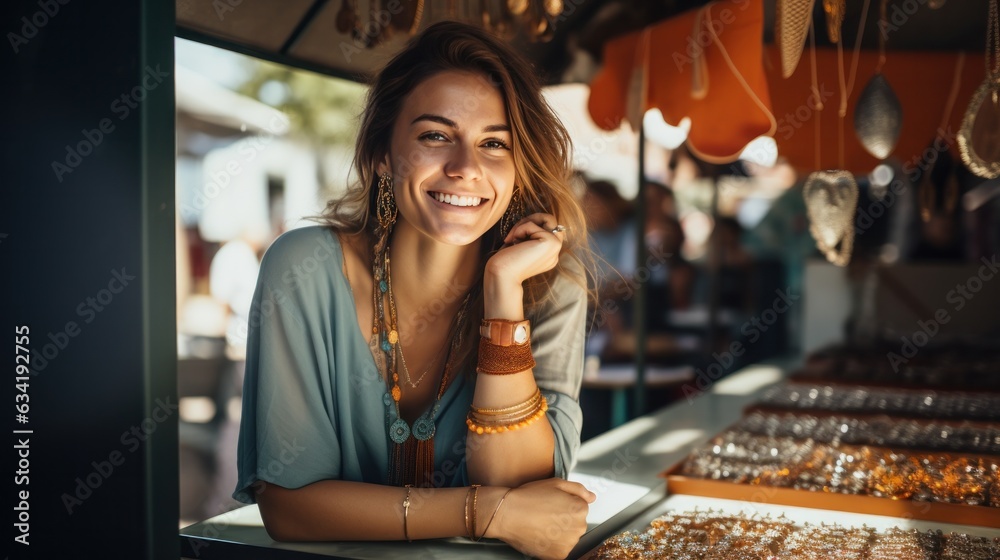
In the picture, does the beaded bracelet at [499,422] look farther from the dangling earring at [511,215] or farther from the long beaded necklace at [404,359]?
the dangling earring at [511,215]

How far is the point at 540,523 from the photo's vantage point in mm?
1569

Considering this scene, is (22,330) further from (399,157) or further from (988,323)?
(988,323)

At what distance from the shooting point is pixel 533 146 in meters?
1.83

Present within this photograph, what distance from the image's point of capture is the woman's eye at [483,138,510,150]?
179 cm

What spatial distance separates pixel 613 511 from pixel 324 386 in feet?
2.27

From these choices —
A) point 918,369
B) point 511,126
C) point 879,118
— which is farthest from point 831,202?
point 918,369

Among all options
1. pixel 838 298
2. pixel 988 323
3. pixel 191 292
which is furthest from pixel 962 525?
pixel 191 292

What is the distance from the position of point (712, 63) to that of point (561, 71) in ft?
2.48

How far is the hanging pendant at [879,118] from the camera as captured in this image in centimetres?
220

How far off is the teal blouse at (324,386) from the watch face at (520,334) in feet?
0.53

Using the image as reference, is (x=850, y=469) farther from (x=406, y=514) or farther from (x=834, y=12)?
(x=406, y=514)

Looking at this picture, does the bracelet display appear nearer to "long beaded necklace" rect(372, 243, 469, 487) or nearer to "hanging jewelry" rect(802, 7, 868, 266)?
"long beaded necklace" rect(372, 243, 469, 487)

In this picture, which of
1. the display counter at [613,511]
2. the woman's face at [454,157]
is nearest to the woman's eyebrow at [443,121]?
the woman's face at [454,157]

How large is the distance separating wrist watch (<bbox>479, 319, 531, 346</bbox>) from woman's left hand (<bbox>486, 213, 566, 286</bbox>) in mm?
90
